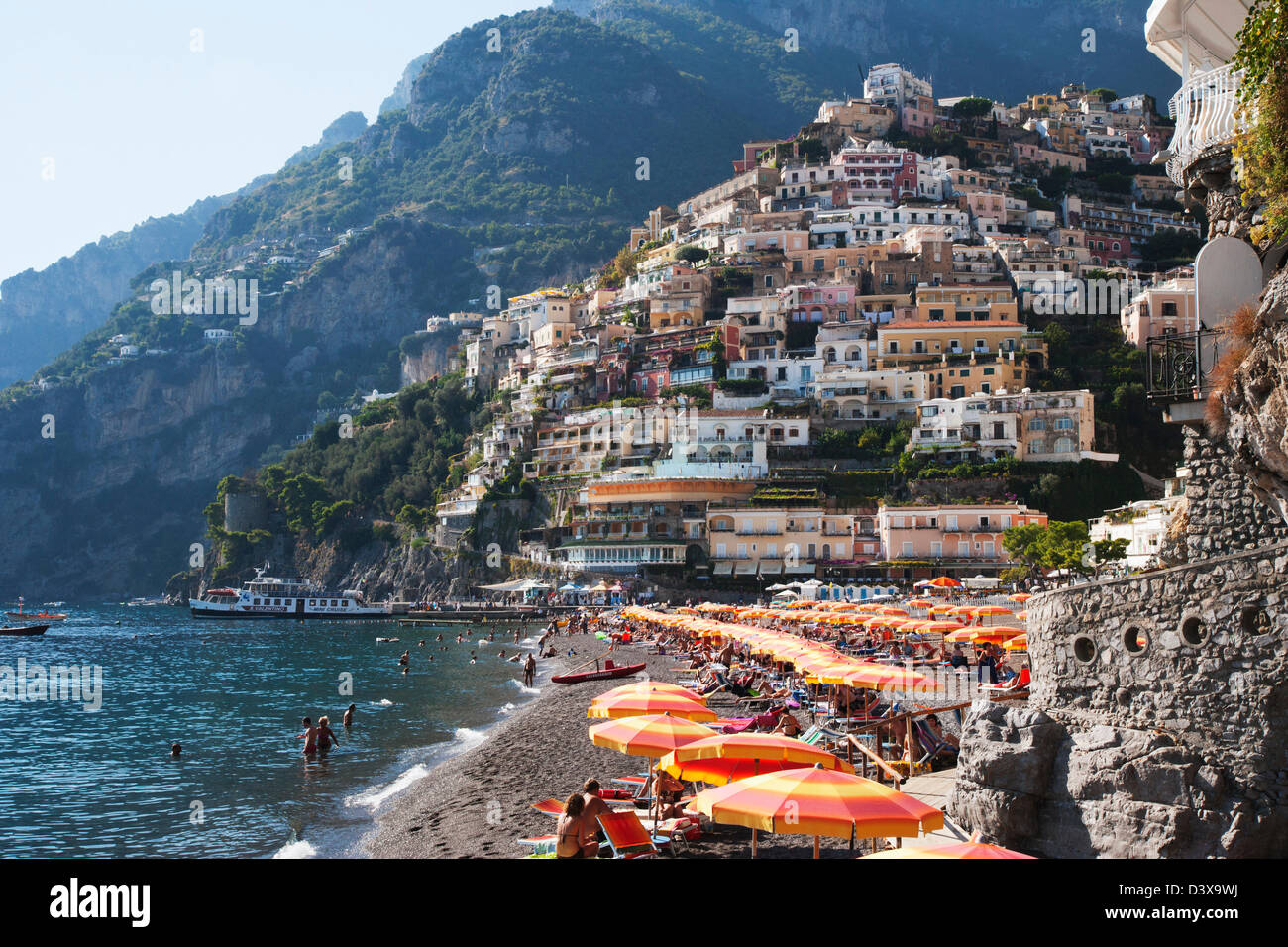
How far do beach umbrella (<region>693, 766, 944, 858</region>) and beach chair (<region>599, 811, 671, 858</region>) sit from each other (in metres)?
1.56

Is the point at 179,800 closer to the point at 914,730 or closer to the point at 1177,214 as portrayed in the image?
the point at 914,730

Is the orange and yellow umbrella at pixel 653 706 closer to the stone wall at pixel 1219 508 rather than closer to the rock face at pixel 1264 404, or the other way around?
the stone wall at pixel 1219 508

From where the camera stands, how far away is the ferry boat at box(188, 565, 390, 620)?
301 ft

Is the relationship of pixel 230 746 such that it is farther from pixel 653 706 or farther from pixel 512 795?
pixel 653 706

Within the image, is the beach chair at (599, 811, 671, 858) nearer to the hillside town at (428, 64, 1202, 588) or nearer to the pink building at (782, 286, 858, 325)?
the hillside town at (428, 64, 1202, 588)

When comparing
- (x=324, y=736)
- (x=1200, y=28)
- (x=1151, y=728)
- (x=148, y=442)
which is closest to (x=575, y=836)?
(x=1151, y=728)

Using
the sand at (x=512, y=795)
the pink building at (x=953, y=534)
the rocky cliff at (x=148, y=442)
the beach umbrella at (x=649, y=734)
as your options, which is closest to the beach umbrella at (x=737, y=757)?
the beach umbrella at (x=649, y=734)

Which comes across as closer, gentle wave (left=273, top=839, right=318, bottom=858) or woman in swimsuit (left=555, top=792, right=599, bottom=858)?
woman in swimsuit (left=555, top=792, right=599, bottom=858)

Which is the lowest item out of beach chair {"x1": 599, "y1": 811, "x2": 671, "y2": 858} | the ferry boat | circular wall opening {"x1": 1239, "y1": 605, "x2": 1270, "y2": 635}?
the ferry boat

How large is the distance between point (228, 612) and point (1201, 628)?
95143 millimetres

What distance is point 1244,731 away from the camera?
919cm

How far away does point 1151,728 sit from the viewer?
9.74 m

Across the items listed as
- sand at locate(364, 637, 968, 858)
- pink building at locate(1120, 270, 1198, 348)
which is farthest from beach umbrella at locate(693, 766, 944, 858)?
pink building at locate(1120, 270, 1198, 348)
